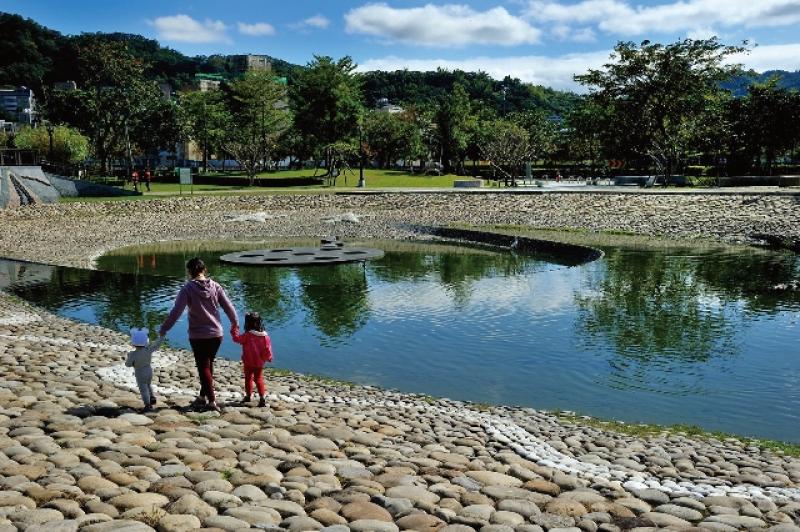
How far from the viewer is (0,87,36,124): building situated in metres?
165

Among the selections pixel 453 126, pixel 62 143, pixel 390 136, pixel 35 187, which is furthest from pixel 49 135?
pixel 453 126

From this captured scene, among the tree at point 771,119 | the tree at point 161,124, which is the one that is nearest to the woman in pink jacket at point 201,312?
the tree at point 771,119

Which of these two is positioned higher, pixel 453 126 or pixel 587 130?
pixel 453 126

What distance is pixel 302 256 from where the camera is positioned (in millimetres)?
35688

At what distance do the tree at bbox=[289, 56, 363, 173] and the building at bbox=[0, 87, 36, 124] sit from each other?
10544cm

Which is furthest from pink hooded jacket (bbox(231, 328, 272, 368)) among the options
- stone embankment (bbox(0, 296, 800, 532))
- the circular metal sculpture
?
the circular metal sculpture

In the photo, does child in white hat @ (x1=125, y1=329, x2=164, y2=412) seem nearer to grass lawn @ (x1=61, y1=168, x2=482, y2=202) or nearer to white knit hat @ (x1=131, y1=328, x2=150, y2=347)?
white knit hat @ (x1=131, y1=328, x2=150, y2=347)

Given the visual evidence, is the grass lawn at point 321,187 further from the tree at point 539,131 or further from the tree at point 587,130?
the tree at point 539,131

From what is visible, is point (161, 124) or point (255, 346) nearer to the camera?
point (255, 346)

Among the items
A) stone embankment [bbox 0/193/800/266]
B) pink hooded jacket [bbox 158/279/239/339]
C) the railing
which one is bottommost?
stone embankment [bbox 0/193/800/266]

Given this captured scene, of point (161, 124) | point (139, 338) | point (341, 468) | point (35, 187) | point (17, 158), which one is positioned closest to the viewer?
point (341, 468)

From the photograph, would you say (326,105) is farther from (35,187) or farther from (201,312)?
(201,312)

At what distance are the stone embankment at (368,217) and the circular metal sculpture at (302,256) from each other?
24.4ft

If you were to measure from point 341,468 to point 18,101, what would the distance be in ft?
624
